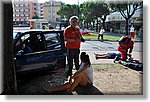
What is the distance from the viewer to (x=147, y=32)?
404cm

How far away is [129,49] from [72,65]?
2.63 metres

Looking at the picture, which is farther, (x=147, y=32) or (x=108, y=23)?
(x=108, y=23)

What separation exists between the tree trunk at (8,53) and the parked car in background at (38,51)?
0.38m

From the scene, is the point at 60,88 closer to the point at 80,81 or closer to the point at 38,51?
the point at 80,81

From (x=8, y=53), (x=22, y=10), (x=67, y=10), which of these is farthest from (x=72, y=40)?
(x=8, y=53)

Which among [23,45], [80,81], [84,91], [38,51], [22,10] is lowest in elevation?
[84,91]

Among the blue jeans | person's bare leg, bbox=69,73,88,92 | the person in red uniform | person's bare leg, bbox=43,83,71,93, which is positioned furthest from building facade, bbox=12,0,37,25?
the person in red uniform

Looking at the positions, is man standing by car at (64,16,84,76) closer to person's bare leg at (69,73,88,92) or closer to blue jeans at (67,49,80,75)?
blue jeans at (67,49,80,75)

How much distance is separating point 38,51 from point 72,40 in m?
0.71

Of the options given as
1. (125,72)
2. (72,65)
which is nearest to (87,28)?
(125,72)

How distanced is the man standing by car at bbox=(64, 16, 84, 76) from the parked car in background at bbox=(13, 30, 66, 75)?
0.45 ft

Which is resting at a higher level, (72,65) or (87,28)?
(87,28)

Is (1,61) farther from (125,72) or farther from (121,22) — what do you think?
(121,22)

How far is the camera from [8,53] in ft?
13.0
